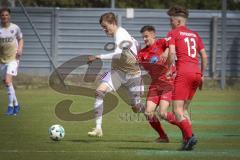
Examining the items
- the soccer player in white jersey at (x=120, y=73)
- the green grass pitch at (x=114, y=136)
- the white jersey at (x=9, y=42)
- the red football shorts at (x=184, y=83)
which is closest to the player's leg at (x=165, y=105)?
the green grass pitch at (x=114, y=136)

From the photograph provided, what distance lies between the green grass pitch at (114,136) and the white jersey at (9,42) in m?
1.37

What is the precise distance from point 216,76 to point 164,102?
668 inches

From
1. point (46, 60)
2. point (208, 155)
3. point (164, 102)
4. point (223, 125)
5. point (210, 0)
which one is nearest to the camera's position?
point (208, 155)

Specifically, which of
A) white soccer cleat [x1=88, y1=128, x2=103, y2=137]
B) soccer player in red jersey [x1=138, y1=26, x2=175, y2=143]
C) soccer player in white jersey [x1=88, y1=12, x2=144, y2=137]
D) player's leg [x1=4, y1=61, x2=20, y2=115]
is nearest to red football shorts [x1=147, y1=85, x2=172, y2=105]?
soccer player in red jersey [x1=138, y1=26, x2=175, y2=143]

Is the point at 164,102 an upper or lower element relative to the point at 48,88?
upper

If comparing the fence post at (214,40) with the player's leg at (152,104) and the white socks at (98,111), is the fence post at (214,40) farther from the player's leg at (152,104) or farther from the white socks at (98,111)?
the player's leg at (152,104)

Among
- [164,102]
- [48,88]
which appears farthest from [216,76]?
[164,102]

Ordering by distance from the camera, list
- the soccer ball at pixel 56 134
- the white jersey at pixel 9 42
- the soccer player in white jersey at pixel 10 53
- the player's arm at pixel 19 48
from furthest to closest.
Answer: the white jersey at pixel 9 42 < the soccer player in white jersey at pixel 10 53 < the player's arm at pixel 19 48 < the soccer ball at pixel 56 134

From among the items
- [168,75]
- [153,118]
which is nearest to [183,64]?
[168,75]

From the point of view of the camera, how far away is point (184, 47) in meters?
12.3

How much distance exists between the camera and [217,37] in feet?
99.9

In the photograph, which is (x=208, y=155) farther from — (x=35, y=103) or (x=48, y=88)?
(x=48, y=88)

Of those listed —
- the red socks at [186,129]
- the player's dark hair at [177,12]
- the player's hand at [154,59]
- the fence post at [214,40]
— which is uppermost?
the player's dark hair at [177,12]

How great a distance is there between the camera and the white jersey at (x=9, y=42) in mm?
19141
